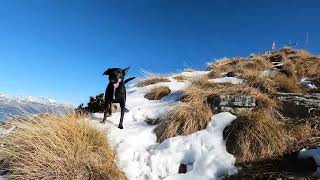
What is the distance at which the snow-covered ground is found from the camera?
5.85 m

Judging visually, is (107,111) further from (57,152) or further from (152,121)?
(57,152)

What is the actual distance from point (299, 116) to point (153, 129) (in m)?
2.78

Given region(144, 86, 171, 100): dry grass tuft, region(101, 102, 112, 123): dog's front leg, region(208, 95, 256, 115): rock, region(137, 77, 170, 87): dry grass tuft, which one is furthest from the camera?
region(137, 77, 170, 87): dry grass tuft

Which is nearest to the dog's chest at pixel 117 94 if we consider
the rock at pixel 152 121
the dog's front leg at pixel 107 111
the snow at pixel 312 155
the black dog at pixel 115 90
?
the black dog at pixel 115 90

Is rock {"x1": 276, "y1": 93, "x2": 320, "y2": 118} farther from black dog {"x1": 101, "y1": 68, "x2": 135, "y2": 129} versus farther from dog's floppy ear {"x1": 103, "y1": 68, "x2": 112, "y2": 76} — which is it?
dog's floppy ear {"x1": 103, "y1": 68, "x2": 112, "y2": 76}

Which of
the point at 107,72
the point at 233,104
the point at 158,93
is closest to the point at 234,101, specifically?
the point at 233,104

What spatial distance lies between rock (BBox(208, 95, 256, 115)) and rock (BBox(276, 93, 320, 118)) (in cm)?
75

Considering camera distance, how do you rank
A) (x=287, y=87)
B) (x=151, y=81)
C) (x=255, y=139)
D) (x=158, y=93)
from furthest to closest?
(x=151, y=81) < (x=287, y=87) < (x=158, y=93) < (x=255, y=139)

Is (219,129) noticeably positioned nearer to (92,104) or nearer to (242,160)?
(242,160)

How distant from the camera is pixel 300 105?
24.7 feet

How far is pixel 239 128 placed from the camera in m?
6.38

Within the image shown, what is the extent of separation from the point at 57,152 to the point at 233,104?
11.0 ft

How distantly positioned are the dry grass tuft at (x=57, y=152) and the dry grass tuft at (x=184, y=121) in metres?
1.13

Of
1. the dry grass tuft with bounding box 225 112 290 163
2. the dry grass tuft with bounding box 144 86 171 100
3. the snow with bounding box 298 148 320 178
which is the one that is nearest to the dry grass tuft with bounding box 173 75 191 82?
the dry grass tuft with bounding box 144 86 171 100
